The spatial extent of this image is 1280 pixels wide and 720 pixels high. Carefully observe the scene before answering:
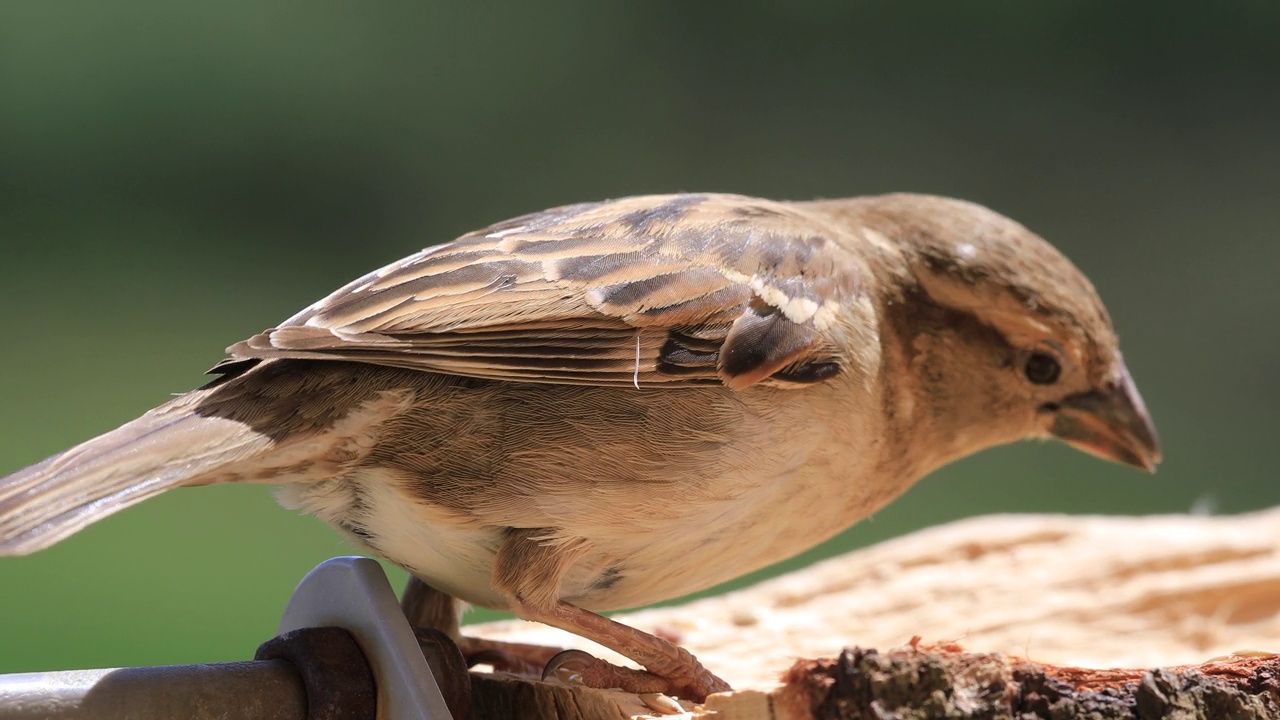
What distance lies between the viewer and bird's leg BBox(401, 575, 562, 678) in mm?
2641

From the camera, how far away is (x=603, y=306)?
2367mm

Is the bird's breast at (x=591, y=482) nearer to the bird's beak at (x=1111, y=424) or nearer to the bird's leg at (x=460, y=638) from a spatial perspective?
the bird's leg at (x=460, y=638)

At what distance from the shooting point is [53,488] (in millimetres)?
1900

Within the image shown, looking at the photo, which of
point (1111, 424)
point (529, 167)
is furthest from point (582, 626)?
point (529, 167)

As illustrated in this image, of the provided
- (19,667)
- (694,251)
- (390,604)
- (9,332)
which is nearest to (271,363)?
(390,604)

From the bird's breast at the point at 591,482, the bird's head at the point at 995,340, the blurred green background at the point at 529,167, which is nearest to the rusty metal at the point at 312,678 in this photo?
the bird's breast at the point at 591,482

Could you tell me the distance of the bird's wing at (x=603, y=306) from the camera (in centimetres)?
221

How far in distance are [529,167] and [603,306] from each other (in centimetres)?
516

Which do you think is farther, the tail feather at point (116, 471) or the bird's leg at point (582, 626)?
the bird's leg at point (582, 626)

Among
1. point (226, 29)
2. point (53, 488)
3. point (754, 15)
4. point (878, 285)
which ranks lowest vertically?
point (53, 488)

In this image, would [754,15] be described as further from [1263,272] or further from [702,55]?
[1263,272]

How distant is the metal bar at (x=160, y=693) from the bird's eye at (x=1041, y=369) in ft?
5.45

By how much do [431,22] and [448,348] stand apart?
17.7ft

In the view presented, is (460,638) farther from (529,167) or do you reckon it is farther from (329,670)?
(529,167)
